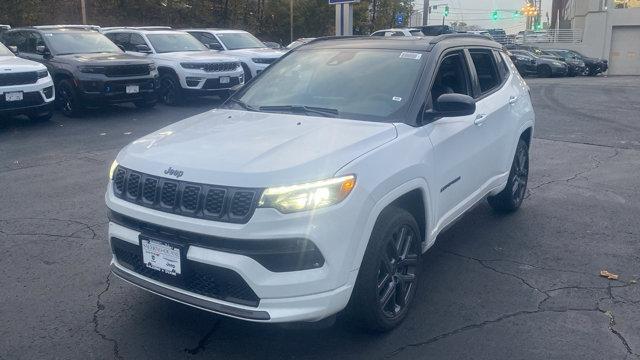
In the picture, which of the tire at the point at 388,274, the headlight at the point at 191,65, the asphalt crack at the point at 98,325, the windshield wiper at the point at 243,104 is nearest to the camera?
the tire at the point at 388,274

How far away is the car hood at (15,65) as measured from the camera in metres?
11.2

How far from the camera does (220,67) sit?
15.2 m

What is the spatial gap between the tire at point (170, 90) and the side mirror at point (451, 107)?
11.4 metres

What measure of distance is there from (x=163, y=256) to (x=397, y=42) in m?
2.63

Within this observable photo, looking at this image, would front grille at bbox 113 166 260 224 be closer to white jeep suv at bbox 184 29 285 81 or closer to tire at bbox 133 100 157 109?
tire at bbox 133 100 157 109

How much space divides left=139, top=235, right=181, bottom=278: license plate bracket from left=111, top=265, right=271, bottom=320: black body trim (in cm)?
11

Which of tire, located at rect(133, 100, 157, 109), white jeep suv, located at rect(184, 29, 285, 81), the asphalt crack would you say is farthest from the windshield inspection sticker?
white jeep suv, located at rect(184, 29, 285, 81)

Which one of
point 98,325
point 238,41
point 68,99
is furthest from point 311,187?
point 238,41

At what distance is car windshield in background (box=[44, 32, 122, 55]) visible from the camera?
13578mm

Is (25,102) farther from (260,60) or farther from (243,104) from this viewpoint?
(243,104)

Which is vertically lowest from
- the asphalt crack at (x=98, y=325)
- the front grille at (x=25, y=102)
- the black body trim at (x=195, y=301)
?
the asphalt crack at (x=98, y=325)

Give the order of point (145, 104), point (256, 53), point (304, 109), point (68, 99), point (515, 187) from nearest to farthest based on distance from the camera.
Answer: point (304, 109) → point (515, 187) → point (68, 99) → point (145, 104) → point (256, 53)

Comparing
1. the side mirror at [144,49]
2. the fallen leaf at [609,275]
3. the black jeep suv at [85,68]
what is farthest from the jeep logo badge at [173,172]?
the side mirror at [144,49]

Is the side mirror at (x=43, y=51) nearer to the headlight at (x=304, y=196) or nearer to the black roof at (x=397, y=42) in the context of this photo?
the black roof at (x=397, y=42)
